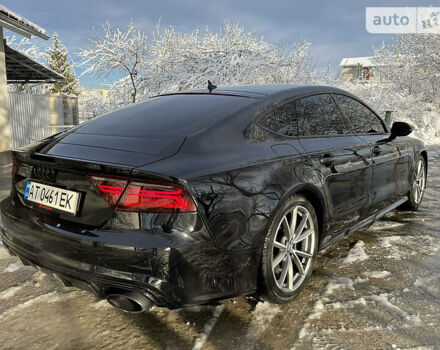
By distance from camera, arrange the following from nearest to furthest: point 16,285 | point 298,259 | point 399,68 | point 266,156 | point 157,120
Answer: point 266,156, point 157,120, point 298,259, point 16,285, point 399,68

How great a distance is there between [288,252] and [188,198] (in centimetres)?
100

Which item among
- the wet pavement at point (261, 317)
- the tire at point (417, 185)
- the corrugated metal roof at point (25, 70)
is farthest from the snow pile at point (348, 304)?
the corrugated metal roof at point (25, 70)

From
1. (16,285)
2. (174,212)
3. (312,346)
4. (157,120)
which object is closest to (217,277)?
(174,212)

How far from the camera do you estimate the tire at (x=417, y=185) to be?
4555 millimetres

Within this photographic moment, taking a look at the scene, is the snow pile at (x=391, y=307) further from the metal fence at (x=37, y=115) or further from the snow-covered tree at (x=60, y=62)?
the snow-covered tree at (x=60, y=62)

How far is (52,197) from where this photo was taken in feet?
6.81

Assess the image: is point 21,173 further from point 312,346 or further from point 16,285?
point 312,346

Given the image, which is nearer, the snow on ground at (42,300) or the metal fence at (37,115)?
the snow on ground at (42,300)

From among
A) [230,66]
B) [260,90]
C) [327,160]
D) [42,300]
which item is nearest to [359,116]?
[327,160]

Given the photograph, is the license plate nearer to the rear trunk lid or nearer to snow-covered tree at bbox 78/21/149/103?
the rear trunk lid

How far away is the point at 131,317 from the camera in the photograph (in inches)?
94.7

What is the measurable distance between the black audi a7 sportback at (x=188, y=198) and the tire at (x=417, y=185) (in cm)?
197

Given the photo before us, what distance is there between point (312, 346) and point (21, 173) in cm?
201

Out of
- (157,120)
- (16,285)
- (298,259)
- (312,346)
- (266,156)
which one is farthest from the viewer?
(16,285)
